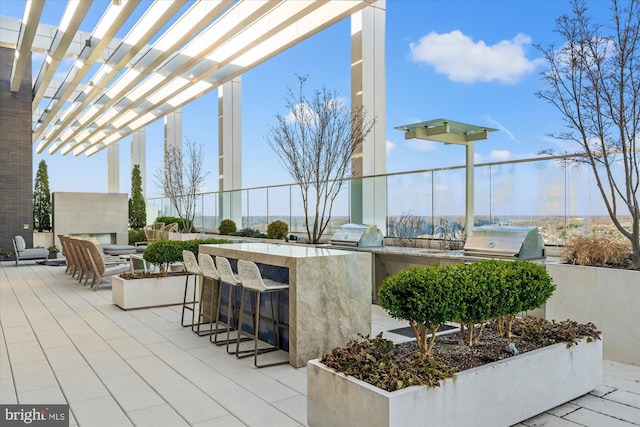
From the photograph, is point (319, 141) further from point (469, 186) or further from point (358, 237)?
point (469, 186)

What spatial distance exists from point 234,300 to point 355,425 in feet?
10.9

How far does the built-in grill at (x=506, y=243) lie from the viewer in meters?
5.42

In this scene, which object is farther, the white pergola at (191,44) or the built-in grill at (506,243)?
the white pergola at (191,44)

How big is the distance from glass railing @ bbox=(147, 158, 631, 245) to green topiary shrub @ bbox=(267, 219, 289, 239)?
A: 1180 millimetres

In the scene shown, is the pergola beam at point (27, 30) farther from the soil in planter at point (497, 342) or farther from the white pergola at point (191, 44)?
the soil in planter at point (497, 342)

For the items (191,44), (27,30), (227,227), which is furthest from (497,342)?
(227,227)

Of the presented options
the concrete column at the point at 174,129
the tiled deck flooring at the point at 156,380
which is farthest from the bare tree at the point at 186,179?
the tiled deck flooring at the point at 156,380

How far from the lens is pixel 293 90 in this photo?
946 centimetres

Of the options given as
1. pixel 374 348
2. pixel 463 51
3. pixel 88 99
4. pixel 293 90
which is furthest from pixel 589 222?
pixel 463 51

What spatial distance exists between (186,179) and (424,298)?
14129mm

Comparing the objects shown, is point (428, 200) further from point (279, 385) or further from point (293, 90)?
point (279, 385)

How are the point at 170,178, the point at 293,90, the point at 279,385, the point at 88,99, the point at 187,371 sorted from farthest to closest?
the point at 170,178, the point at 88,99, the point at 293,90, the point at 187,371, the point at 279,385

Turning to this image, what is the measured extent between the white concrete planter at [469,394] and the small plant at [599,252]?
4.34ft

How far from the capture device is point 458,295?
9.54 feet
